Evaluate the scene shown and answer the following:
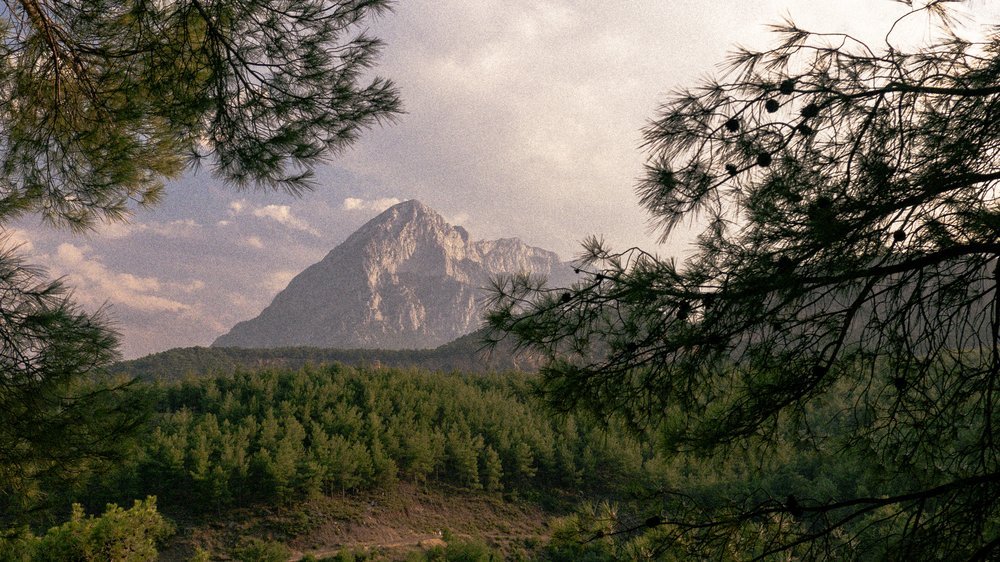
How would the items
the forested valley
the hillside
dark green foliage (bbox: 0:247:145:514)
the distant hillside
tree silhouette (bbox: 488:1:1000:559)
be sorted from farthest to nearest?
the distant hillside, the hillside, the forested valley, dark green foliage (bbox: 0:247:145:514), tree silhouette (bbox: 488:1:1000:559)

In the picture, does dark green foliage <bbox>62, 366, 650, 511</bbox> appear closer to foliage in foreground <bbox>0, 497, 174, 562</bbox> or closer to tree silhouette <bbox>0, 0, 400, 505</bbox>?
foliage in foreground <bbox>0, 497, 174, 562</bbox>

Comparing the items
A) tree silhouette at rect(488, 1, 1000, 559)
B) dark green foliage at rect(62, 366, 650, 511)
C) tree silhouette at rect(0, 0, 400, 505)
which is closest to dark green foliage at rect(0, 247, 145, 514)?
tree silhouette at rect(0, 0, 400, 505)

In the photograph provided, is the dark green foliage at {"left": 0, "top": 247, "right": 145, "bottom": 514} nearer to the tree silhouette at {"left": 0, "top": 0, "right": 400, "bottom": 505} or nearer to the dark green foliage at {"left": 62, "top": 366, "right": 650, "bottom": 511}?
the tree silhouette at {"left": 0, "top": 0, "right": 400, "bottom": 505}

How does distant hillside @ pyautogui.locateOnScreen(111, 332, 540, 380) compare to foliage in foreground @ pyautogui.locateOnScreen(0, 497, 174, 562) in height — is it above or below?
above

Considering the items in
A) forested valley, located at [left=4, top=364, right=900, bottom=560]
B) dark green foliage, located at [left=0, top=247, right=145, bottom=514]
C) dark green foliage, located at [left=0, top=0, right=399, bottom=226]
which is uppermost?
dark green foliage, located at [left=0, top=0, right=399, bottom=226]

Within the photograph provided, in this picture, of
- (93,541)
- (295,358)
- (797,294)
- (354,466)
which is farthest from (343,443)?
(295,358)

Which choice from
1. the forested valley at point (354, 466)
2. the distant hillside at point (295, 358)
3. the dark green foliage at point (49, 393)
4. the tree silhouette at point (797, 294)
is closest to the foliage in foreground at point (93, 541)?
the forested valley at point (354, 466)

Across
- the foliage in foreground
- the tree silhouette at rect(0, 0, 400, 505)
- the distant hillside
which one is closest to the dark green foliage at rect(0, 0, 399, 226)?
the tree silhouette at rect(0, 0, 400, 505)

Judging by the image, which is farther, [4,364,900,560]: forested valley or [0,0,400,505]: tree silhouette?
[4,364,900,560]: forested valley

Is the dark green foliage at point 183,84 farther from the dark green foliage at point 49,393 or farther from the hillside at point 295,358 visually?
the hillside at point 295,358

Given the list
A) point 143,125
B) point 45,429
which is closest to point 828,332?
point 45,429

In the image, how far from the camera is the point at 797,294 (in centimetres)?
209

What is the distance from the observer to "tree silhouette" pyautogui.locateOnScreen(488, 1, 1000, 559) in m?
2.07

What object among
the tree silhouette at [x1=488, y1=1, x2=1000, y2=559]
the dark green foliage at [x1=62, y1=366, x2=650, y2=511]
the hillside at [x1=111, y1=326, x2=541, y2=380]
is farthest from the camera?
the hillside at [x1=111, y1=326, x2=541, y2=380]
